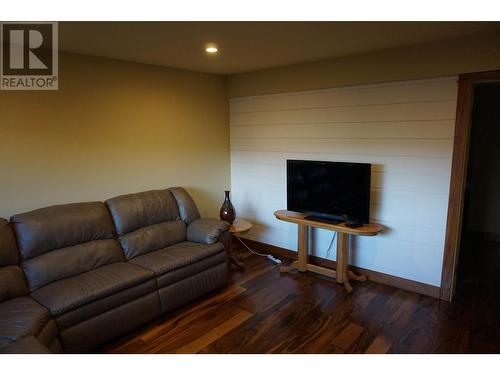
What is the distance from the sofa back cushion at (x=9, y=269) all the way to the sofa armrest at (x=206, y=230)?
1.49 metres

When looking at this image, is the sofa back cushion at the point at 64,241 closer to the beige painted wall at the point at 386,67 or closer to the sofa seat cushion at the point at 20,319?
the sofa seat cushion at the point at 20,319

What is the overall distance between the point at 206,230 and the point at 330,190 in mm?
1323

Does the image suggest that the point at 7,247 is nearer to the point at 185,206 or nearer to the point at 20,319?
the point at 20,319

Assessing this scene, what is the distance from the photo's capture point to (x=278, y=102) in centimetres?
409

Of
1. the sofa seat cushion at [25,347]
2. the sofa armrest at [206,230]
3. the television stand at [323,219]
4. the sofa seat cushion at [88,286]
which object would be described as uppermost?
the television stand at [323,219]

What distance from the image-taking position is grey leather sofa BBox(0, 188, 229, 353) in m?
2.21

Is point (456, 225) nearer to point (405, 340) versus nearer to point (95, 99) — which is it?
point (405, 340)

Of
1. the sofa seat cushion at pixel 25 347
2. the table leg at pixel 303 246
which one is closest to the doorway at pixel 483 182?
the table leg at pixel 303 246

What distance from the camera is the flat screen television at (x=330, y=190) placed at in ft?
10.6

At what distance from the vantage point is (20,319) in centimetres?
203

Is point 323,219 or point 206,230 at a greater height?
point 323,219

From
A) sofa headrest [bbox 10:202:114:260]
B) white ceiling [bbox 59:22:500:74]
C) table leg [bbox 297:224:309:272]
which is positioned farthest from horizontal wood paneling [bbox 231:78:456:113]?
sofa headrest [bbox 10:202:114:260]

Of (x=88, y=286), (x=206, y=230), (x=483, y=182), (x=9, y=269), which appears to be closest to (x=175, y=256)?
(x=206, y=230)
